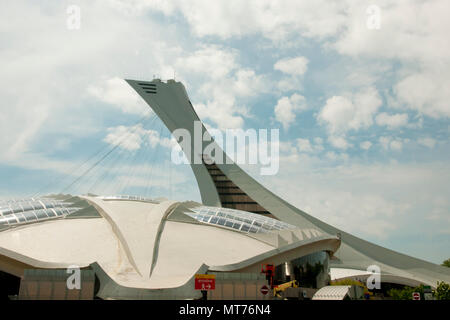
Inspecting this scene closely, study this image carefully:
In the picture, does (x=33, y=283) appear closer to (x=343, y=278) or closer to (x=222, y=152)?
(x=343, y=278)

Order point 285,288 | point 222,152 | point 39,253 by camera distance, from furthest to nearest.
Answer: point 222,152, point 285,288, point 39,253

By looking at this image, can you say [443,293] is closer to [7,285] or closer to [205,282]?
[205,282]

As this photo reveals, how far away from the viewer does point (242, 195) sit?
53219 mm

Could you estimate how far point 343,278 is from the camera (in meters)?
40.4

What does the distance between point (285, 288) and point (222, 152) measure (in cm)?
3082

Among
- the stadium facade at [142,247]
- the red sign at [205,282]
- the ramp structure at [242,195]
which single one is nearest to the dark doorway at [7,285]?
the stadium facade at [142,247]

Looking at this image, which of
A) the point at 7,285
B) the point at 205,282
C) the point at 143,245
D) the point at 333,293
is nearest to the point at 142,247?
the point at 143,245

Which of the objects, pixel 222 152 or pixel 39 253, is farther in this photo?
pixel 222 152

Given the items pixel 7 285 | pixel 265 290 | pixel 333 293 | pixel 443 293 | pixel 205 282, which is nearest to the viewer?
pixel 205 282

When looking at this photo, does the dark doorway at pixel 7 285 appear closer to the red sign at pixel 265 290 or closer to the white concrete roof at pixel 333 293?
the red sign at pixel 265 290

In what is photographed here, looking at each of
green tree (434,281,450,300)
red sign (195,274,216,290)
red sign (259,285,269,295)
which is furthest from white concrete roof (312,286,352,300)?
green tree (434,281,450,300)

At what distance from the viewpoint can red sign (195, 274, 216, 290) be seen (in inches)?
764

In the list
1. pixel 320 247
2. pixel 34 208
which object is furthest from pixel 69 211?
pixel 320 247

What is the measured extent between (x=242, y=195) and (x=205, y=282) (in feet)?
111
